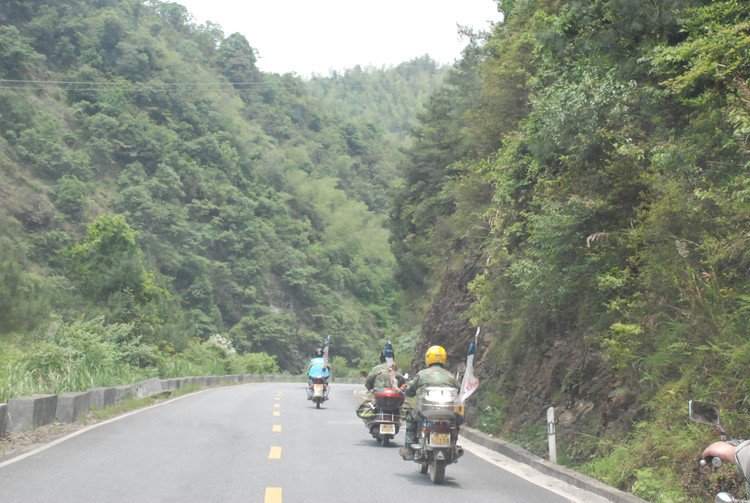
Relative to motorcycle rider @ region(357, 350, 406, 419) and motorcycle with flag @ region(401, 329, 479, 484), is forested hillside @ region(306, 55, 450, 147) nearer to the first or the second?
motorcycle rider @ region(357, 350, 406, 419)

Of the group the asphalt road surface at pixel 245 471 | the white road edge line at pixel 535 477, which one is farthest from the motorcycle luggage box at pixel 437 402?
the white road edge line at pixel 535 477

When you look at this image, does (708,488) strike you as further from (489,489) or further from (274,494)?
(274,494)

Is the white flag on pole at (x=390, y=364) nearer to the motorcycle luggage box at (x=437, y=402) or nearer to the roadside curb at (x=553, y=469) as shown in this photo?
the roadside curb at (x=553, y=469)

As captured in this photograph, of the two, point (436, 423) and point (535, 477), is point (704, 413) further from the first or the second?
point (535, 477)

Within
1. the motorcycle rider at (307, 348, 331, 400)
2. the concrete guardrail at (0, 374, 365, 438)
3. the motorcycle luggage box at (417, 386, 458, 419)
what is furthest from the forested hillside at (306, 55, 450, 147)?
the motorcycle luggage box at (417, 386, 458, 419)

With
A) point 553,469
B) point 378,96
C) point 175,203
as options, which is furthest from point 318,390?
point 378,96

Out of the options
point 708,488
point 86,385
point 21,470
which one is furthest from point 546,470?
point 86,385

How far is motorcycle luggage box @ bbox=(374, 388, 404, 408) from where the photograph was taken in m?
12.9

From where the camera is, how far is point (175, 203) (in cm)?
7412

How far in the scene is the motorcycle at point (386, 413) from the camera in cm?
1281

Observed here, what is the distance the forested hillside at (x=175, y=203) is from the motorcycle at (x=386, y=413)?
22.3m

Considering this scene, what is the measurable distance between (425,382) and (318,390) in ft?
40.7

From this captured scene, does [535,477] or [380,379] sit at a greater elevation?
[380,379]

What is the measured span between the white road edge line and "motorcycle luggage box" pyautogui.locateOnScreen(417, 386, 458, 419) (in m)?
1.47
